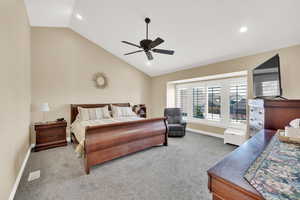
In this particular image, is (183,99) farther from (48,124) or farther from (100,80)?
(48,124)

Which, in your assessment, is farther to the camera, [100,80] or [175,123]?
[175,123]

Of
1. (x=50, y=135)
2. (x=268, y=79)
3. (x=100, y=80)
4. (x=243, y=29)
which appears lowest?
(x=50, y=135)

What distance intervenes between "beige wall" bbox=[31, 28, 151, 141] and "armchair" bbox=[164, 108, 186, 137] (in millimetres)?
2020

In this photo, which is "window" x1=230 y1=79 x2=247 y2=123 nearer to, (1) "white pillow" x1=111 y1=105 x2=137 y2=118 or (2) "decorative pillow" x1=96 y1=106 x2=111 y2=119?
(1) "white pillow" x1=111 y1=105 x2=137 y2=118

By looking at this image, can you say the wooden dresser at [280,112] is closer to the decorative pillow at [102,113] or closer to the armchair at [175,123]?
the armchair at [175,123]

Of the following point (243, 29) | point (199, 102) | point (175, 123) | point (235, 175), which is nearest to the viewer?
point (235, 175)

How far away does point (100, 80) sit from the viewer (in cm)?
468

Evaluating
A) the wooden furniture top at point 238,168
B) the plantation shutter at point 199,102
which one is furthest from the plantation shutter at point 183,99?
the wooden furniture top at point 238,168

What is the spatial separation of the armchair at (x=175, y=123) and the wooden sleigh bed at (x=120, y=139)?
842 mm

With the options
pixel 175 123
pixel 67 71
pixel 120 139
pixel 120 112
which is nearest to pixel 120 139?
pixel 120 139

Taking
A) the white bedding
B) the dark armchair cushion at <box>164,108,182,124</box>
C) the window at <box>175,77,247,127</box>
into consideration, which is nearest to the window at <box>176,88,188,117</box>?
the window at <box>175,77,247,127</box>

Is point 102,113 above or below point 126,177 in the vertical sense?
above

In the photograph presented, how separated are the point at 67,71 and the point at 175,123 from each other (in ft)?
13.0

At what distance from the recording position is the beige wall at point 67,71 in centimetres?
365
